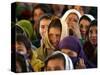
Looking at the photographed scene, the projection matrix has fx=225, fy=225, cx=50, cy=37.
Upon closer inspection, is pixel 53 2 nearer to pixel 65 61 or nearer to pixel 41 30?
pixel 41 30

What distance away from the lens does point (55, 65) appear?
5.39 ft

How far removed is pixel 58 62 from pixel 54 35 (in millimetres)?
200

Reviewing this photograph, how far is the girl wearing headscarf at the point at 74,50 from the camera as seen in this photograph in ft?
5.48

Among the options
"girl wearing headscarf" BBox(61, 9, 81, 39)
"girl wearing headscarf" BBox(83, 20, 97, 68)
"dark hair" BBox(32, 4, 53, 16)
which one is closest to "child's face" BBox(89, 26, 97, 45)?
"girl wearing headscarf" BBox(83, 20, 97, 68)

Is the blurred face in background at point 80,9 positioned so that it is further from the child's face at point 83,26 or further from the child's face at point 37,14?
the child's face at point 37,14

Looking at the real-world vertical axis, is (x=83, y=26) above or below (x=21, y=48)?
above

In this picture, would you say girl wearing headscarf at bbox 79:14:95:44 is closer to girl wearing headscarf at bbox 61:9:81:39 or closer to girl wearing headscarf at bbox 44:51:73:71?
girl wearing headscarf at bbox 61:9:81:39

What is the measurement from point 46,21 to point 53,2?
0.15 metres

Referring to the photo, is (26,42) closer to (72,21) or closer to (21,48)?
(21,48)

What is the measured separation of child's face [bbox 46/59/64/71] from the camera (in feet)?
5.32

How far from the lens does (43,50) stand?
1.60 meters

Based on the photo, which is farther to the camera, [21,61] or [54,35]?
[54,35]

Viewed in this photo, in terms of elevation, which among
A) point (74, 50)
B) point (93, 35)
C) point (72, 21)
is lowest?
point (74, 50)

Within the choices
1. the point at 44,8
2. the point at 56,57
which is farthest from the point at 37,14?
the point at 56,57
